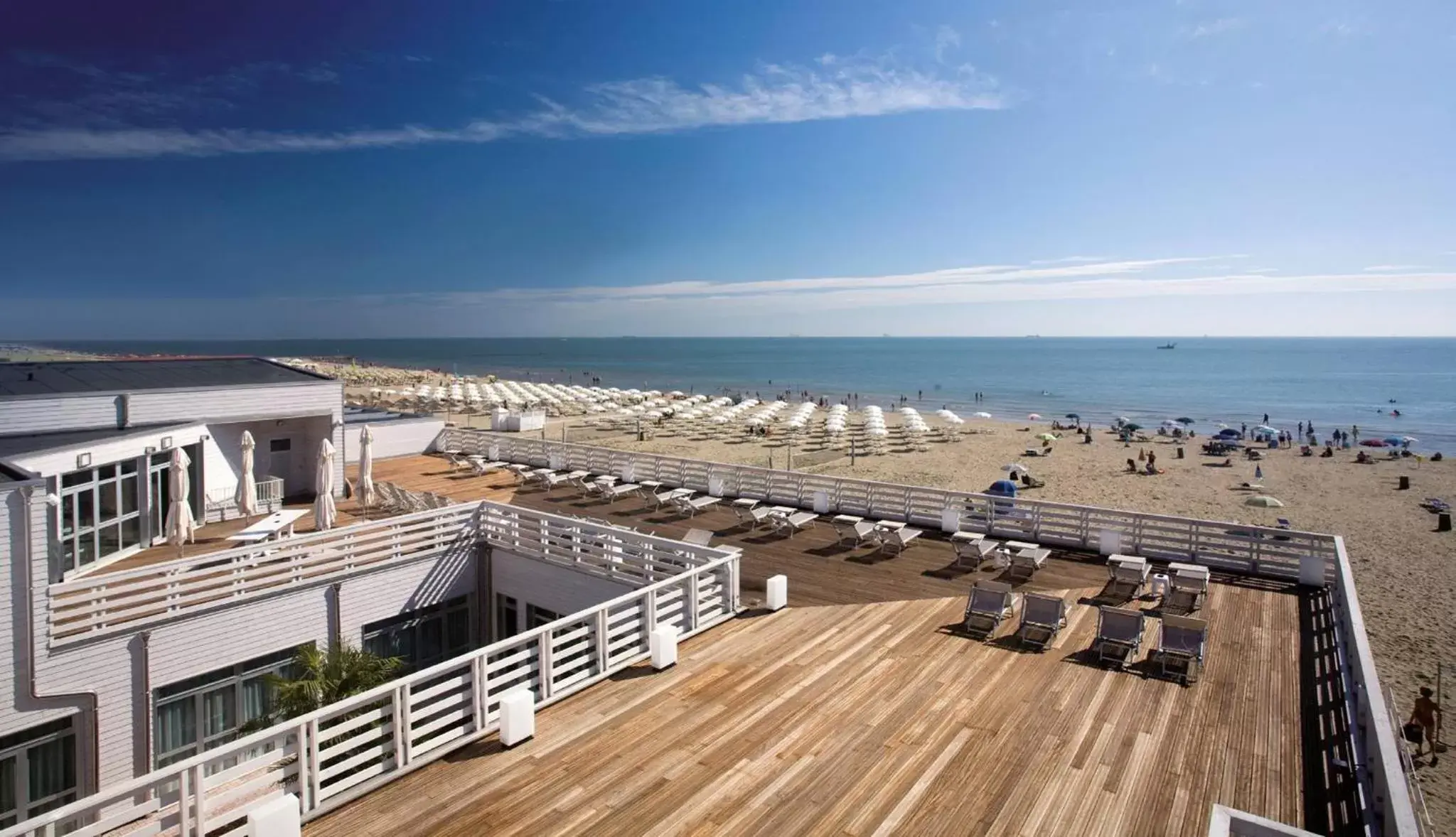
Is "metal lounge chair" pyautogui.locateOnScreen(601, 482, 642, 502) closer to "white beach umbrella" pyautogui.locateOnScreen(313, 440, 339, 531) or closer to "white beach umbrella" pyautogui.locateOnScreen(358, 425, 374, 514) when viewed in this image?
"white beach umbrella" pyautogui.locateOnScreen(358, 425, 374, 514)

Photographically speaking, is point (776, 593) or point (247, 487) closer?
point (776, 593)

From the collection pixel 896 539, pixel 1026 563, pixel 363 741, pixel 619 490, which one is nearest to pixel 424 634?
pixel 619 490

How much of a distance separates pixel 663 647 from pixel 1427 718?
984 cm

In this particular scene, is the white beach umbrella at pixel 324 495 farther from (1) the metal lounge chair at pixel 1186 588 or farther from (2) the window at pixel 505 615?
(1) the metal lounge chair at pixel 1186 588

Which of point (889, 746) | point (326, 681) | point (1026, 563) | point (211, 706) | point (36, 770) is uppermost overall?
point (1026, 563)

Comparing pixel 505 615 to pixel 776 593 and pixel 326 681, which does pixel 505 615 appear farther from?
pixel 776 593

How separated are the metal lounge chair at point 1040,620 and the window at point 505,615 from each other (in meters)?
8.39

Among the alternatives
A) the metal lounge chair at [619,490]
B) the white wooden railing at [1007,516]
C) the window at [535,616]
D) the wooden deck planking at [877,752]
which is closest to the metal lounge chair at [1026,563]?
the white wooden railing at [1007,516]

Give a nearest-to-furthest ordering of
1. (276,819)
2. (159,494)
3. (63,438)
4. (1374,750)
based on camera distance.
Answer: (276,819), (1374,750), (63,438), (159,494)

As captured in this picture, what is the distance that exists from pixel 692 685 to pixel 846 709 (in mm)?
1528

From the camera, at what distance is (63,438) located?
12.3 m

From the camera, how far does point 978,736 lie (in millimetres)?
6727

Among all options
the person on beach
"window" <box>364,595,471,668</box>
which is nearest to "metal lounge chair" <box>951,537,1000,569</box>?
the person on beach

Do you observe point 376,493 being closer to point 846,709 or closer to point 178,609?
point 178,609
